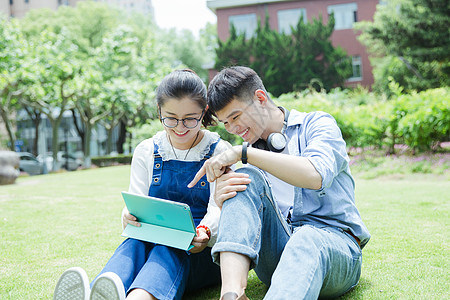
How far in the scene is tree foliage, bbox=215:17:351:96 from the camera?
2031 cm

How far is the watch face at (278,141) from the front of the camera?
6.68 ft

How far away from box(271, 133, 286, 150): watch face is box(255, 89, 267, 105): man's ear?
204 mm

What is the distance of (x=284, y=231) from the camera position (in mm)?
1953

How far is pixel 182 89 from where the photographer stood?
7.37ft

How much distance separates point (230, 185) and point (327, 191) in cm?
46

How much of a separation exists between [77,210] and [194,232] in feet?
13.5

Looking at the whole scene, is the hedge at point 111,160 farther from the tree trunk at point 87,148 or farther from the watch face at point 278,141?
the watch face at point 278,141

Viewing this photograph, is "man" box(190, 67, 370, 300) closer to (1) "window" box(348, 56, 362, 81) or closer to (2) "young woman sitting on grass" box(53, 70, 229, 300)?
(2) "young woman sitting on grass" box(53, 70, 229, 300)

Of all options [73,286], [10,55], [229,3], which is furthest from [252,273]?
[229,3]

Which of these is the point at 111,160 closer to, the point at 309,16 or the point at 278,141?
the point at 309,16

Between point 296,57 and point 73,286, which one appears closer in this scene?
point 73,286

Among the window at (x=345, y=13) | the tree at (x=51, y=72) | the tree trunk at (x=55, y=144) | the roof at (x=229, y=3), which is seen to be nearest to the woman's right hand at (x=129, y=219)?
the tree at (x=51, y=72)

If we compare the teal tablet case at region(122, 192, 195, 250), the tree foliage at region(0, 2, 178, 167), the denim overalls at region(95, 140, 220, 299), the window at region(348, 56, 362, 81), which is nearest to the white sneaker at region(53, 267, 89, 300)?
the denim overalls at region(95, 140, 220, 299)

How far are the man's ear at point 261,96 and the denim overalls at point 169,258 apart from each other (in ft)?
1.42
